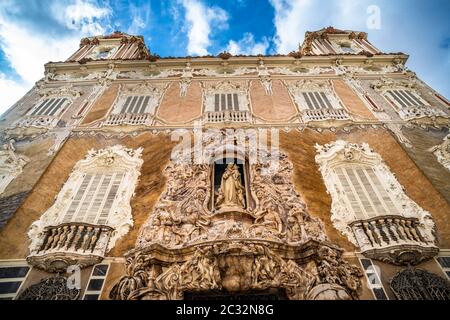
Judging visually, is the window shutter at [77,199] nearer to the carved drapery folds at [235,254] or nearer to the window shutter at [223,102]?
the carved drapery folds at [235,254]

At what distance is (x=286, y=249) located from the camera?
29.1ft

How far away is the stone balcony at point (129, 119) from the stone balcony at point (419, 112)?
1262 centimetres

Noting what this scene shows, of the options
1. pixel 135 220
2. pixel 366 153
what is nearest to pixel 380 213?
pixel 366 153

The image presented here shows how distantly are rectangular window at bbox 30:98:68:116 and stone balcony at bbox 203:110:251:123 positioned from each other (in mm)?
8024

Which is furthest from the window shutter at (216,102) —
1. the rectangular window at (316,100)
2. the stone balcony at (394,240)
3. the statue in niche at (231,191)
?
the stone balcony at (394,240)

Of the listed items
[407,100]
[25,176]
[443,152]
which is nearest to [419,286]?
[443,152]

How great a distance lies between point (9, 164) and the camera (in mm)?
12570

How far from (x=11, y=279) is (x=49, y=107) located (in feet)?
34.7

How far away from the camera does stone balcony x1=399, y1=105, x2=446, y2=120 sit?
14.8m

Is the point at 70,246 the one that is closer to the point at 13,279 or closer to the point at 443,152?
the point at 13,279

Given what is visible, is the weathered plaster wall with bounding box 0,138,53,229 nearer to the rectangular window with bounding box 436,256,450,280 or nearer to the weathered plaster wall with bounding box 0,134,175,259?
the weathered plaster wall with bounding box 0,134,175,259

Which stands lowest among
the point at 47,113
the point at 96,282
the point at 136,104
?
the point at 96,282

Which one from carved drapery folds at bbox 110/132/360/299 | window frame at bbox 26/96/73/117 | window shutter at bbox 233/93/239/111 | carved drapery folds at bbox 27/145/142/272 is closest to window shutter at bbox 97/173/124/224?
carved drapery folds at bbox 27/145/142/272

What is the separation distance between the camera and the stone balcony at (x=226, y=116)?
592 inches
